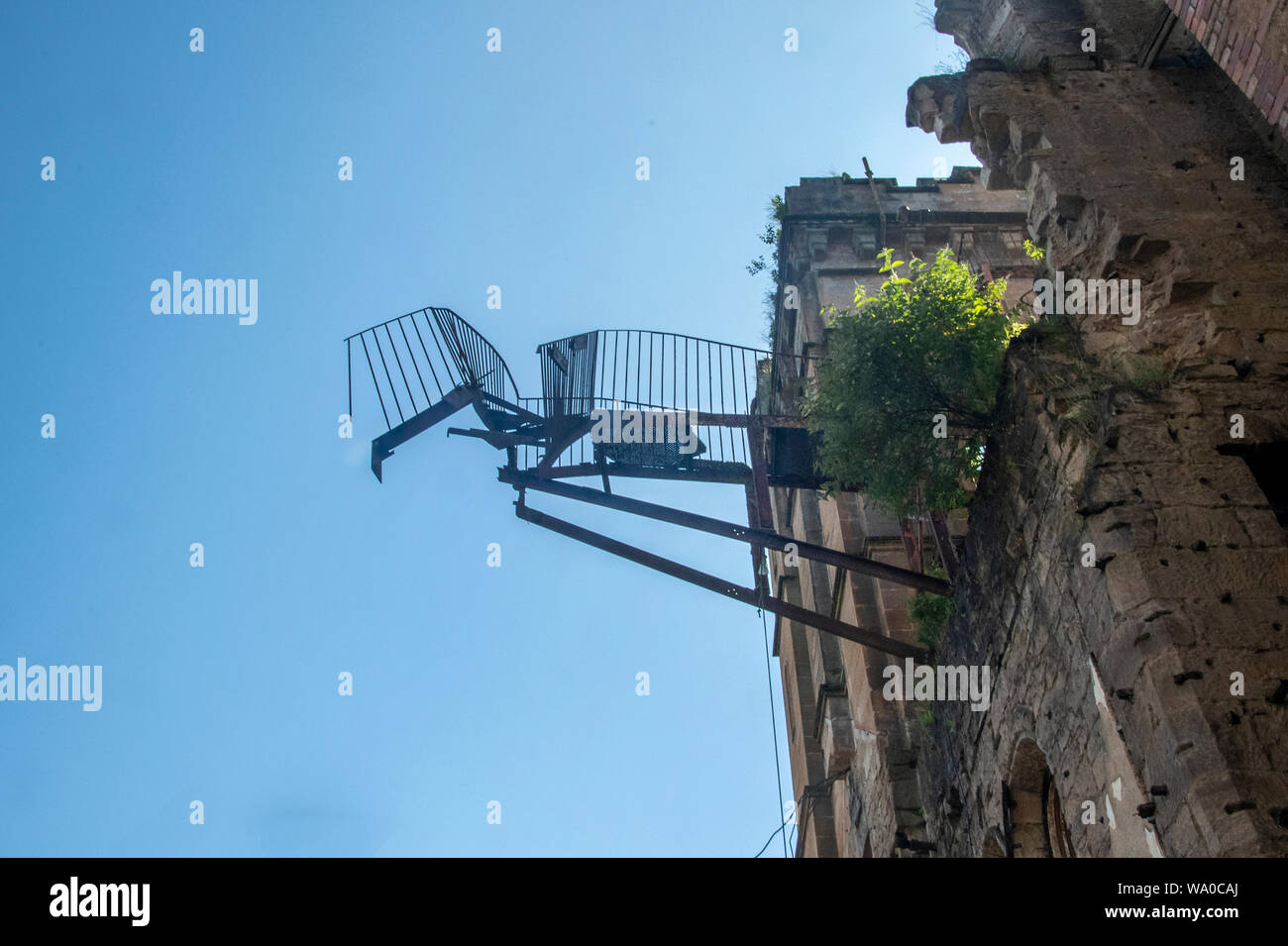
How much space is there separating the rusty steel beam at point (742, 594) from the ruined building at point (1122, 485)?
776 millimetres

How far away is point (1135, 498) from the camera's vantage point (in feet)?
21.2

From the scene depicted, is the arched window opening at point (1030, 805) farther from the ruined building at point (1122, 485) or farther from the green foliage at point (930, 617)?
the green foliage at point (930, 617)

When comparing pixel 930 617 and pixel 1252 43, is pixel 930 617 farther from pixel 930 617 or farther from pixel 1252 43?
pixel 1252 43

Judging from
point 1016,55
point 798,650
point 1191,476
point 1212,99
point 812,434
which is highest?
point 1016,55

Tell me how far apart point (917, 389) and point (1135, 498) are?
205 centimetres

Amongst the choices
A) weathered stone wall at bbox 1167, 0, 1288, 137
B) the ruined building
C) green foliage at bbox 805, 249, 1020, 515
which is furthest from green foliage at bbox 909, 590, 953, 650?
weathered stone wall at bbox 1167, 0, 1288, 137

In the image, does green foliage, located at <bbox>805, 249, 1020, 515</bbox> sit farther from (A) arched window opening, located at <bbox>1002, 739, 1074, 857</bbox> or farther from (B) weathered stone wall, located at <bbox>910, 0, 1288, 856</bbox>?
(A) arched window opening, located at <bbox>1002, 739, 1074, 857</bbox>

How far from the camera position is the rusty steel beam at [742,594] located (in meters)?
9.80

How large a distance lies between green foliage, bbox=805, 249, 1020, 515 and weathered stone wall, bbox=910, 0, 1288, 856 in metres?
0.32

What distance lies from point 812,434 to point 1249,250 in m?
4.15
